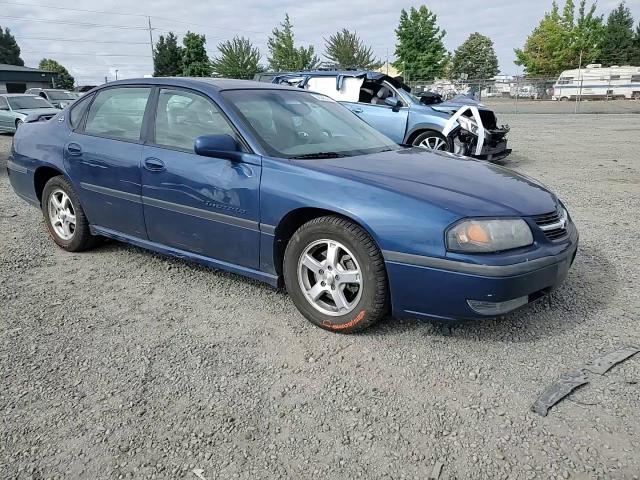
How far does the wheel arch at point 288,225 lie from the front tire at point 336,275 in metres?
0.06

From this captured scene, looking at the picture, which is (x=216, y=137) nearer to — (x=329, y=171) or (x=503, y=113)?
(x=329, y=171)

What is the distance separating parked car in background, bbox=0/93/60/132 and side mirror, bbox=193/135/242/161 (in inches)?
563

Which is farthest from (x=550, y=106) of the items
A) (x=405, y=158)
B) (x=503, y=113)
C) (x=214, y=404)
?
(x=214, y=404)

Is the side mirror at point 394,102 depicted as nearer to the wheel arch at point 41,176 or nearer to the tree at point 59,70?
the wheel arch at point 41,176

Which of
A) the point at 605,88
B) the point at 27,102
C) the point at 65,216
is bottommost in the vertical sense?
the point at 65,216

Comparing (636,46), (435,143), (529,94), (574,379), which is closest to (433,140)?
(435,143)

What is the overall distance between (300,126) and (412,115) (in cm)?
584

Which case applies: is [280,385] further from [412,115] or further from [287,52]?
[287,52]

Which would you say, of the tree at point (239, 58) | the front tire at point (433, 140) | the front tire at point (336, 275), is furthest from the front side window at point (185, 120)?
the tree at point (239, 58)

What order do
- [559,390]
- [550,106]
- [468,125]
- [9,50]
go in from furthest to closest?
[9,50]
[550,106]
[468,125]
[559,390]

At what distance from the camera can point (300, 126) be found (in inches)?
151

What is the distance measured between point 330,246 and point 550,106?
2960cm

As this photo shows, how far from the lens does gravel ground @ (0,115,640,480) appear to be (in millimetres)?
2191

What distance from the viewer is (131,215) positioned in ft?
13.3
